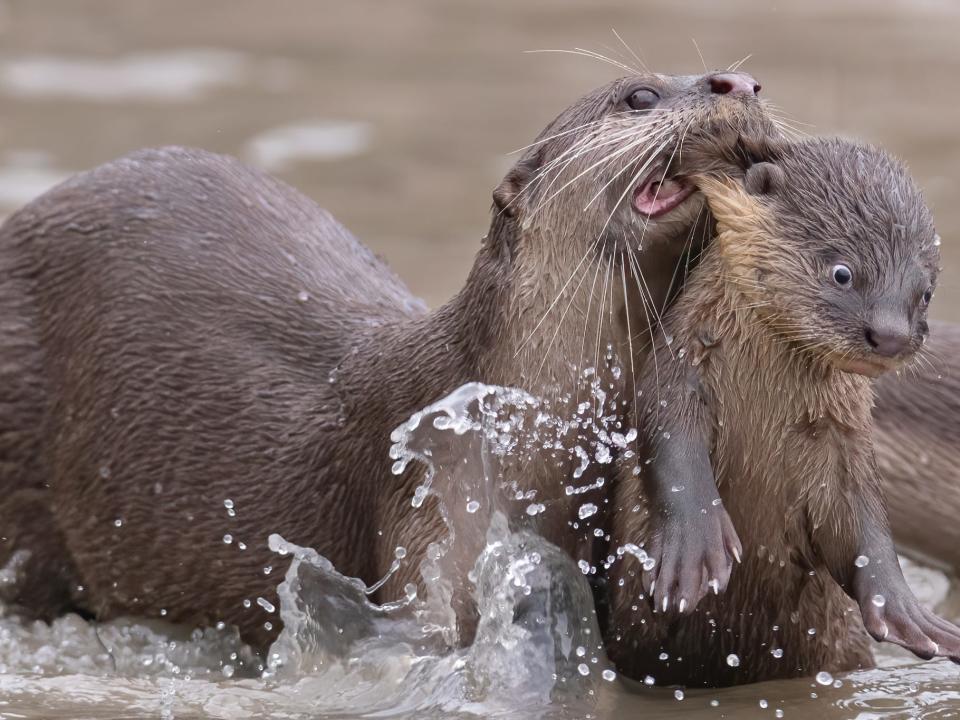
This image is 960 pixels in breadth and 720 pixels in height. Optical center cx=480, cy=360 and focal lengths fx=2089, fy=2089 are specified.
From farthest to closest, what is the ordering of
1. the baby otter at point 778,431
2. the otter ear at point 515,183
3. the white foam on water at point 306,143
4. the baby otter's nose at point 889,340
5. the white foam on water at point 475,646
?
the white foam on water at point 306,143
the otter ear at point 515,183
the white foam on water at point 475,646
the baby otter at point 778,431
the baby otter's nose at point 889,340

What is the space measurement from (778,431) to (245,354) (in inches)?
44.3

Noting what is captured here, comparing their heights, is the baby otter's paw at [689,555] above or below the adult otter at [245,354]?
below

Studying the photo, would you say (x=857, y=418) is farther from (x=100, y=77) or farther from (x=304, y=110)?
(x=100, y=77)

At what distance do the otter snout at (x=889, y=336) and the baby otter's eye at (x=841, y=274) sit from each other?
92 mm

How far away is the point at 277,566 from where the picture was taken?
12.4 feet

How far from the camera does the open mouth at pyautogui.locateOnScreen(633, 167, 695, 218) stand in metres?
3.34

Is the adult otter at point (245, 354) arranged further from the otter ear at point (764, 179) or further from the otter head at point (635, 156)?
the otter ear at point (764, 179)

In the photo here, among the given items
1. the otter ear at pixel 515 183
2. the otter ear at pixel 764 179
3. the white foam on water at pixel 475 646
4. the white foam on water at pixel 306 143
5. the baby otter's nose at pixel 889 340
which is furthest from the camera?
the white foam on water at pixel 306 143

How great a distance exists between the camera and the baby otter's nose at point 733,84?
3.32m

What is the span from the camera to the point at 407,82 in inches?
333

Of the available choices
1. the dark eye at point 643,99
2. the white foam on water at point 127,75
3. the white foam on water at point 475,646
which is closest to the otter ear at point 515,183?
the dark eye at point 643,99

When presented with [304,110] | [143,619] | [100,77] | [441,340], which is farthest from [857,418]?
[100,77]

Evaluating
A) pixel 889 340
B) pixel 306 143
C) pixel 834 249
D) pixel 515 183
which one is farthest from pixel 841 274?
pixel 306 143

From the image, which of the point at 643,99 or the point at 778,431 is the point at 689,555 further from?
the point at 643,99
